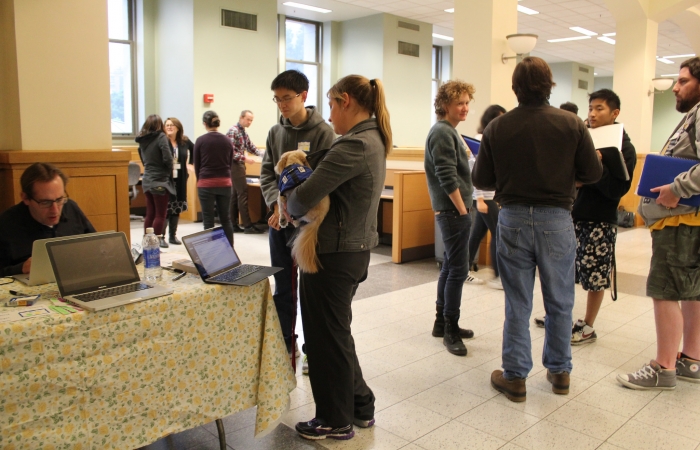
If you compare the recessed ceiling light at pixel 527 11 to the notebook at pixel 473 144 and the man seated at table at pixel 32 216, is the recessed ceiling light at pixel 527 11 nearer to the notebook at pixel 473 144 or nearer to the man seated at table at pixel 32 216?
the notebook at pixel 473 144

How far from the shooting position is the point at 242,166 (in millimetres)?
7406

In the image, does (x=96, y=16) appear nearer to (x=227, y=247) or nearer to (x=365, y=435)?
(x=227, y=247)

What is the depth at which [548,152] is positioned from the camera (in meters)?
2.43

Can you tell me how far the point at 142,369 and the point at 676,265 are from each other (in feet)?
7.56

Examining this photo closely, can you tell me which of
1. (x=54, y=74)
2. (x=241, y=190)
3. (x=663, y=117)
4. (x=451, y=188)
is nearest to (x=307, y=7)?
(x=241, y=190)

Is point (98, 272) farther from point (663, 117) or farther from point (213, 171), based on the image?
point (663, 117)

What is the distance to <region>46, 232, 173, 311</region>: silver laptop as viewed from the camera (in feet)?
5.94

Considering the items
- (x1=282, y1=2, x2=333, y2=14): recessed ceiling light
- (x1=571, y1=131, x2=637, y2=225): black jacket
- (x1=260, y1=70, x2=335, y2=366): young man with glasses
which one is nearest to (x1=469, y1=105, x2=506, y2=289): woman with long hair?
(x1=571, y1=131, x2=637, y2=225): black jacket

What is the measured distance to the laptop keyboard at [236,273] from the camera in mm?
2072

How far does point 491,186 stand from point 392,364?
1.08m

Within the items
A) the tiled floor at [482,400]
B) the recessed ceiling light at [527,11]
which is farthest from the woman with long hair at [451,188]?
the recessed ceiling light at [527,11]

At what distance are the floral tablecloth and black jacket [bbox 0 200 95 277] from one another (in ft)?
1.01

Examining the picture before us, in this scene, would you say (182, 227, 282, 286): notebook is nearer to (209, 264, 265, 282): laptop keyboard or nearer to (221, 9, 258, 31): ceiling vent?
(209, 264, 265, 282): laptop keyboard

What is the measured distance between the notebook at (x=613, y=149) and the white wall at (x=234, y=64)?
7.30 meters
